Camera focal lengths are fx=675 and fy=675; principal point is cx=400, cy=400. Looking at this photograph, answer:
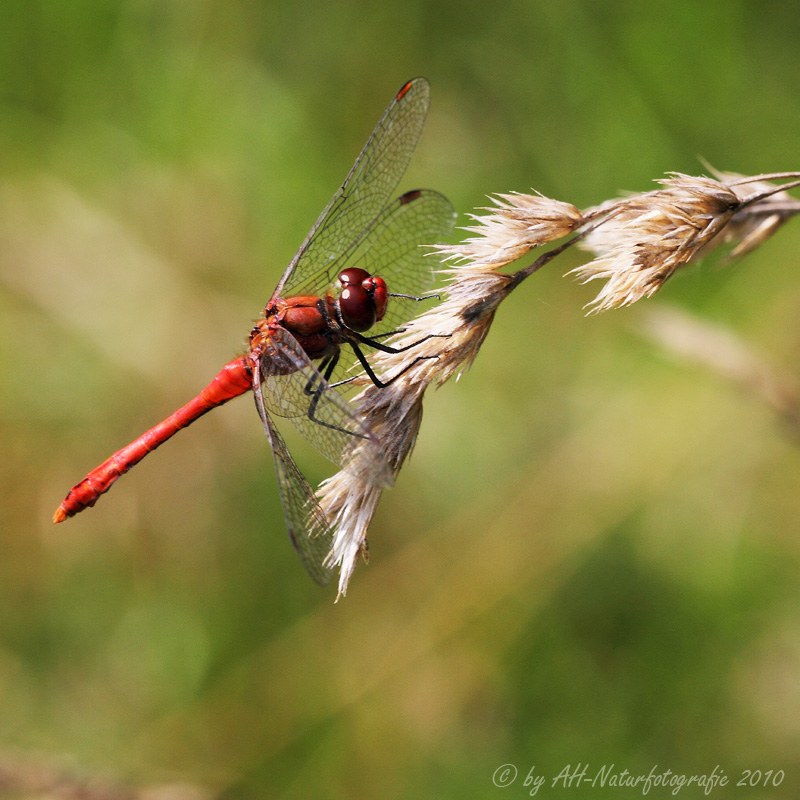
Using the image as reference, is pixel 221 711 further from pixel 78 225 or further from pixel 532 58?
pixel 532 58

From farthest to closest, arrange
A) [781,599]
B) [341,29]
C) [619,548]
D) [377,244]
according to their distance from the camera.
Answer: [341,29], [619,548], [781,599], [377,244]

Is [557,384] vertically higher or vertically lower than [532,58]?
lower

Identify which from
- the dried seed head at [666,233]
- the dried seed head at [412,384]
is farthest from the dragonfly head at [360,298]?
the dried seed head at [666,233]

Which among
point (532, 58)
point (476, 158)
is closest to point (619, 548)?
point (476, 158)

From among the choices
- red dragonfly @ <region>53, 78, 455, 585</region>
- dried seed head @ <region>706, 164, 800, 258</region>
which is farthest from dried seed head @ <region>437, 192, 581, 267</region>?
red dragonfly @ <region>53, 78, 455, 585</region>

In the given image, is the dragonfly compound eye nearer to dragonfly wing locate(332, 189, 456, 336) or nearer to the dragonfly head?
the dragonfly head

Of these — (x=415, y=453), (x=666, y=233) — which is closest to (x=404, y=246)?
(x=666, y=233)

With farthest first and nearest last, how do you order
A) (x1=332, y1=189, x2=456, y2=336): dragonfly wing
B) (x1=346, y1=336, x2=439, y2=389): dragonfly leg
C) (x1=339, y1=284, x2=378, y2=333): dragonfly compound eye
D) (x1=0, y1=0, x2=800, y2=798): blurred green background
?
(x1=0, y1=0, x2=800, y2=798): blurred green background
(x1=332, y1=189, x2=456, y2=336): dragonfly wing
(x1=339, y1=284, x2=378, y2=333): dragonfly compound eye
(x1=346, y1=336, x2=439, y2=389): dragonfly leg
